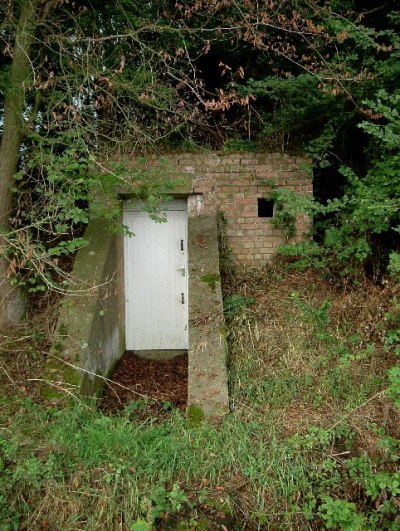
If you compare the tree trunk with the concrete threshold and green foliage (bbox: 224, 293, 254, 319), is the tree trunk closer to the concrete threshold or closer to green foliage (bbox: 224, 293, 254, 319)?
the concrete threshold

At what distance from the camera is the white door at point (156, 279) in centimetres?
672

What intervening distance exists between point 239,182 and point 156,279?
78.8 inches

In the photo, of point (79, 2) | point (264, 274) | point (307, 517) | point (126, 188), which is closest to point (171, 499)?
point (307, 517)

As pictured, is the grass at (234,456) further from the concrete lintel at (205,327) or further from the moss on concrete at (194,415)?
the concrete lintel at (205,327)

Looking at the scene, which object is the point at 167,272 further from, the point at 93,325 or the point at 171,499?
the point at 171,499

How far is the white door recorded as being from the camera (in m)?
6.72

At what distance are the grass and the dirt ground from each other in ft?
1.44

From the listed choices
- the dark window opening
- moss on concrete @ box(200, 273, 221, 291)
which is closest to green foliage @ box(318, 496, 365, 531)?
moss on concrete @ box(200, 273, 221, 291)

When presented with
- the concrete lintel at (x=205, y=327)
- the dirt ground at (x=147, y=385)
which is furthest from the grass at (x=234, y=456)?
the dirt ground at (x=147, y=385)

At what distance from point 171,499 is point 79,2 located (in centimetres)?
582

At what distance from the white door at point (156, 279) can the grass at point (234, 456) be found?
215 centimetres

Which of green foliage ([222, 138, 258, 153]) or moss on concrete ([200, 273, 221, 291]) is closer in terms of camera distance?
moss on concrete ([200, 273, 221, 291])

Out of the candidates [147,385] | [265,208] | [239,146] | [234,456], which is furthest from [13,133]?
[234,456]

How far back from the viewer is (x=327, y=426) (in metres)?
3.89
